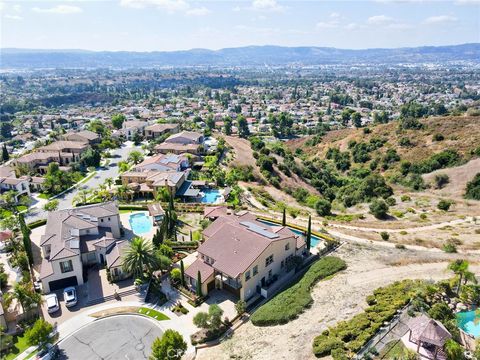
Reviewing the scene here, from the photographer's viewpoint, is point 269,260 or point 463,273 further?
point 269,260

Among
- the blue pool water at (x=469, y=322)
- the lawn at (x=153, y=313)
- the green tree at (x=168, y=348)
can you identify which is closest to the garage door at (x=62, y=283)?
the lawn at (x=153, y=313)

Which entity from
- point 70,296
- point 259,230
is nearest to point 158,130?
point 259,230

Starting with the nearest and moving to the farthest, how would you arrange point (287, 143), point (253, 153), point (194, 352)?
point (194, 352) < point (253, 153) < point (287, 143)

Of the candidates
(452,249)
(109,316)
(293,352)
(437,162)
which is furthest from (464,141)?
(109,316)

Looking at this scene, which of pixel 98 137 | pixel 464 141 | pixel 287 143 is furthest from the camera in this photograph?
pixel 287 143

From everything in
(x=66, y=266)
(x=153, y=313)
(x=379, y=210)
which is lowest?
(x=153, y=313)

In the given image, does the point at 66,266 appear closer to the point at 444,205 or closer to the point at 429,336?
the point at 429,336

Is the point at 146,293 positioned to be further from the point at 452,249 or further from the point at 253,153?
the point at 253,153
